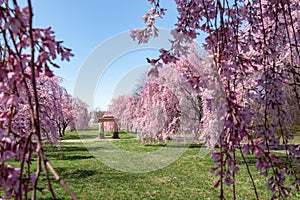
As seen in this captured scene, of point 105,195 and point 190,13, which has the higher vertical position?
point 190,13

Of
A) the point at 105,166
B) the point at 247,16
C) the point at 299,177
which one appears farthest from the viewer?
the point at 105,166

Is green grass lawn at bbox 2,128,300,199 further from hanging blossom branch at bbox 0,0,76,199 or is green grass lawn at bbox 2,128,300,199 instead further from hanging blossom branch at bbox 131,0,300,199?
hanging blossom branch at bbox 0,0,76,199

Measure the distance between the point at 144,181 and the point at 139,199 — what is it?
1.16 m

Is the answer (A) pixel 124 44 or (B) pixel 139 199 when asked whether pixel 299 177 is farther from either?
(A) pixel 124 44

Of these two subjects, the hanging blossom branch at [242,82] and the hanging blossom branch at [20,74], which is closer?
the hanging blossom branch at [20,74]

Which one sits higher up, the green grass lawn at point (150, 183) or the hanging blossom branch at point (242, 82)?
the hanging blossom branch at point (242, 82)

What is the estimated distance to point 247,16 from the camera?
1618 mm

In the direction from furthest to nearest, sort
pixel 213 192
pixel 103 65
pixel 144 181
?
pixel 103 65
pixel 144 181
pixel 213 192

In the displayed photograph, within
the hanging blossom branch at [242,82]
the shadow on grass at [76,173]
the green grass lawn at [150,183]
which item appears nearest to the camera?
the hanging blossom branch at [242,82]

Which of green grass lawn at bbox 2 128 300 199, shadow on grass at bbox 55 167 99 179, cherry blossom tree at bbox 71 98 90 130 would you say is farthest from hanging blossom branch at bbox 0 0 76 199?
cherry blossom tree at bbox 71 98 90 130

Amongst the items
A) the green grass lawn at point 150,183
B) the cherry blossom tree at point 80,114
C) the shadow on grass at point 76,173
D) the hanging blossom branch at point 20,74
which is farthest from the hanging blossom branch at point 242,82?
the cherry blossom tree at point 80,114

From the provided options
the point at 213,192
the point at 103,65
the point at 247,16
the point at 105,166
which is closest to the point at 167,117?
the point at 105,166

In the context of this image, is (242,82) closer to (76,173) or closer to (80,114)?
(76,173)

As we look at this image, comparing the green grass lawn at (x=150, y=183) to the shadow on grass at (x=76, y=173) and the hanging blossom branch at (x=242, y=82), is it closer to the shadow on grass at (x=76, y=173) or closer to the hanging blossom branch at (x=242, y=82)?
the shadow on grass at (x=76, y=173)
